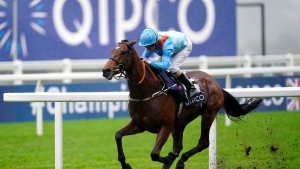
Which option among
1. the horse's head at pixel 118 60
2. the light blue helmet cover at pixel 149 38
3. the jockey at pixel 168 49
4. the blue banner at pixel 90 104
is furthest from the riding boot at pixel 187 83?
the blue banner at pixel 90 104

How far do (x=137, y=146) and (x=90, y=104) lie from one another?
371cm

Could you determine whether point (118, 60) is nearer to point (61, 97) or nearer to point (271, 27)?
point (61, 97)

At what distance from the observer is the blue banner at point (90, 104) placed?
12398 mm

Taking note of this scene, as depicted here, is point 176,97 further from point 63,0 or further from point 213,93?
point 63,0

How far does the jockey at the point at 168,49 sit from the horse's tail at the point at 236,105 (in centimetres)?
70

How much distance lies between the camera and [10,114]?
40.9 feet

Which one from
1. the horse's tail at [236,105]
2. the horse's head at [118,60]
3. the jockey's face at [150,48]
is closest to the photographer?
the horse's head at [118,60]

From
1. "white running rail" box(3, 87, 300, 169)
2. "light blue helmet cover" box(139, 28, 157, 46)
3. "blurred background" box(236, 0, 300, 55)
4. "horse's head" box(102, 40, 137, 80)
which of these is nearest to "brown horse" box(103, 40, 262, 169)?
"horse's head" box(102, 40, 137, 80)

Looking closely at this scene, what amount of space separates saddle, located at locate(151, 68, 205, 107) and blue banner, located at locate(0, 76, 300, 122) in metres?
6.01

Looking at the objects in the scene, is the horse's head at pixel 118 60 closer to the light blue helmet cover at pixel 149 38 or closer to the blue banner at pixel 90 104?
the light blue helmet cover at pixel 149 38

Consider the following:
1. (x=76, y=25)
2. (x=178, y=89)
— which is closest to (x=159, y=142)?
(x=178, y=89)

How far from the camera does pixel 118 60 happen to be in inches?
229

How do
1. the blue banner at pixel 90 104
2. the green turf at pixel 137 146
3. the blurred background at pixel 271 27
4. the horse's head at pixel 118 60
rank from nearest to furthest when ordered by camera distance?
the horse's head at pixel 118 60 → the green turf at pixel 137 146 → the blue banner at pixel 90 104 → the blurred background at pixel 271 27

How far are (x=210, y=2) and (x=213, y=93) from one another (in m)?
7.83
